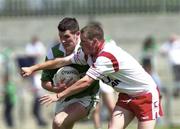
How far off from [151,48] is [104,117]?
9.01 feet

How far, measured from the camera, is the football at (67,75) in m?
12.0

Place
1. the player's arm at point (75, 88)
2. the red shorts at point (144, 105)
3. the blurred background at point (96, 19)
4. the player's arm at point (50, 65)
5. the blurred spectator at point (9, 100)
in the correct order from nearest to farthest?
the player's arm at point (75, 88)
the red shorts at point (144, 105)
the player's arm at point (50, 65)
the blurred spectator at point (9, 100)
the blurred background at point (96, 19)

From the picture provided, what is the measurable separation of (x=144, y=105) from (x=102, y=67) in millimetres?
893

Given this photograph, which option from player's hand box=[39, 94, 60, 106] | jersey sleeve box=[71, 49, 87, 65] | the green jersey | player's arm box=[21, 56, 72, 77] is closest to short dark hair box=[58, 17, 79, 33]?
jersey sleeve box=[71, 49, 87, 65]

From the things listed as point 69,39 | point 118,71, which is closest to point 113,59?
point 118,71

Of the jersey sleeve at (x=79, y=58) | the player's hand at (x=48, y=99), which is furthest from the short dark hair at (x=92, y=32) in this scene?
the player's hand at (x=48, y=99)

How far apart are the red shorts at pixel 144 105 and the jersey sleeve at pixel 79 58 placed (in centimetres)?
71

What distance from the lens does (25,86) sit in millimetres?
22438

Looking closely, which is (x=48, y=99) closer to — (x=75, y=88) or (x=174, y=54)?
(x=75, y=88)

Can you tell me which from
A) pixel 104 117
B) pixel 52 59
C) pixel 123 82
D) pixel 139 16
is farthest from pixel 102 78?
pixel 139 16

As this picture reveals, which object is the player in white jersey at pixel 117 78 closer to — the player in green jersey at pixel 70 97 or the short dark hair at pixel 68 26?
the player in green jersey at pixel 70 97

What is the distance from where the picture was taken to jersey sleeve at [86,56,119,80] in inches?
443

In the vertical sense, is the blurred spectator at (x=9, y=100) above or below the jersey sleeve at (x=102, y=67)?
below

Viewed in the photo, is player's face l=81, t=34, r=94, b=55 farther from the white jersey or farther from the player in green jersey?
the player in green jersey
